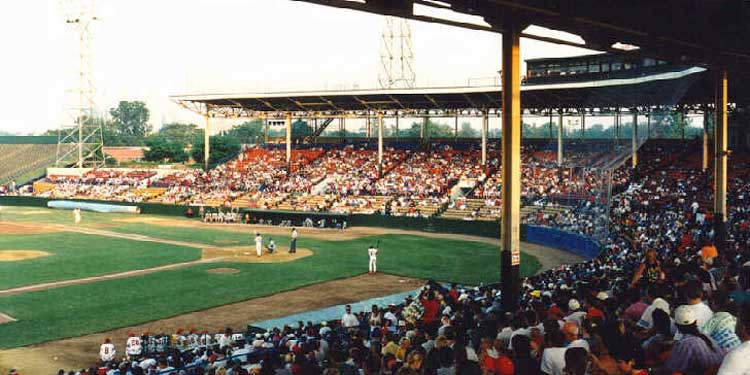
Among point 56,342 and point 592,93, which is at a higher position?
point 592,93

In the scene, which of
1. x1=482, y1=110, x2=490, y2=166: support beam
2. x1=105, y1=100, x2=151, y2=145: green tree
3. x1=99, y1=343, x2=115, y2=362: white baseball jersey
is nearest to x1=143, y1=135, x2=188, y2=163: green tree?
x1=482, y1=110, x2=490, y2=166: support beam

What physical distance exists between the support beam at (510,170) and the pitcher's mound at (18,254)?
27.0 m

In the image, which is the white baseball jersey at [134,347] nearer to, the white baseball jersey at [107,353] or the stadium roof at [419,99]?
the white baseball jersey at [107,353]

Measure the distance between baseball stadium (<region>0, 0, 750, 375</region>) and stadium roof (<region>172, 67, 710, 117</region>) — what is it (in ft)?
0.85

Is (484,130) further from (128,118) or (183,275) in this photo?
(128,118)

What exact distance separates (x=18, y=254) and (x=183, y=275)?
1153cm

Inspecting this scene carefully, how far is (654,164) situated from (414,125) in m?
100

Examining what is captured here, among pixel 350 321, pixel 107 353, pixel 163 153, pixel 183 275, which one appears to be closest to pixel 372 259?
pixel 183 275

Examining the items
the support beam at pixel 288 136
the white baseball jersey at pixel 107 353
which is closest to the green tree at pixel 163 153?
the support beam at pixel 288 136

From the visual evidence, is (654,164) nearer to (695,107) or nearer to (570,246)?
(695,107)

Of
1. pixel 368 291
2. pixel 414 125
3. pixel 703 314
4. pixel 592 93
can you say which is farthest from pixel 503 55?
pixel 414 125

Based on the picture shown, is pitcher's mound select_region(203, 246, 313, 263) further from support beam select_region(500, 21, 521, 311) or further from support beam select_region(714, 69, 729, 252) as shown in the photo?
support beam select_region(500, 21, 521, 311)

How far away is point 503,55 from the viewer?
13883mm

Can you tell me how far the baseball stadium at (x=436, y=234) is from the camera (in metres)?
9.29
